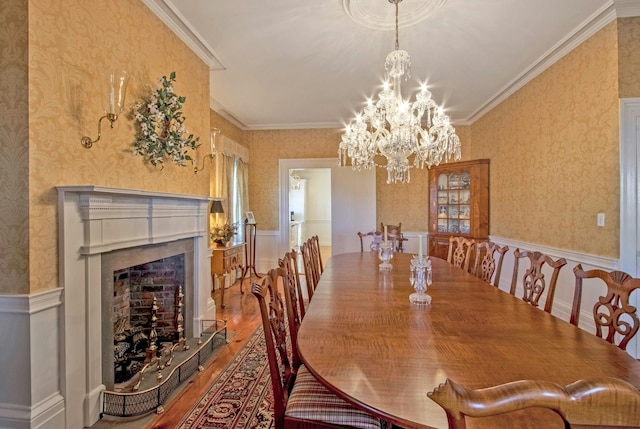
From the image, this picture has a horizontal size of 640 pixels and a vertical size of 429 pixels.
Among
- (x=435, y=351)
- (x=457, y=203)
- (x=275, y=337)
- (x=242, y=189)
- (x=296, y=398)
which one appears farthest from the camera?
(x=242, y=189)

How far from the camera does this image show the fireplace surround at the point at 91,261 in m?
1.75

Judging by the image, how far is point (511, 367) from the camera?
105 centimetres

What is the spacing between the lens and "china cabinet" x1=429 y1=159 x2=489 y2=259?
16.6ft

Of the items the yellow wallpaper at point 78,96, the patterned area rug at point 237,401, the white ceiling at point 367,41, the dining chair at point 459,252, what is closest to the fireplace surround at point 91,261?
the yellow wallpaper at point 78,96

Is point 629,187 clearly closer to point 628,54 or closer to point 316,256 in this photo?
point 628,54

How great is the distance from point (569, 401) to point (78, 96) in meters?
2.44

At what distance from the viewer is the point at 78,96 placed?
1.88 m

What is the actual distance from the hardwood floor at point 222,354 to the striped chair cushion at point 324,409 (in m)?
1.09

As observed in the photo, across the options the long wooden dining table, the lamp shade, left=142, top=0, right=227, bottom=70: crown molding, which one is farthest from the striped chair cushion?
the lamp shade

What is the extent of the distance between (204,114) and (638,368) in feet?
11.7

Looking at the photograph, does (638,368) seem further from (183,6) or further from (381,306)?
(183,6)

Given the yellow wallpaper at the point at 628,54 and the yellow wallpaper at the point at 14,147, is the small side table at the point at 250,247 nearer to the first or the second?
the yellow wallpaper at the point at 14,147

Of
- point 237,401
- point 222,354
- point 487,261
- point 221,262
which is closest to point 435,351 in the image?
point 237,401

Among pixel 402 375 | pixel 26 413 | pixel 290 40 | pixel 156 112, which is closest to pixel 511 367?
pixel 402 375
